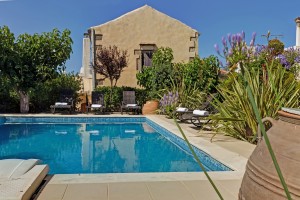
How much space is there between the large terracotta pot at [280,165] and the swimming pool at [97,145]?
258cm

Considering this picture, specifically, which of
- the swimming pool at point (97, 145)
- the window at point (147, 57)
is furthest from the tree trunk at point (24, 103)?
the window at point (147, 57)

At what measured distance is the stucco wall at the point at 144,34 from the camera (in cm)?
1703

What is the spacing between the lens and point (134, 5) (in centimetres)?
1811

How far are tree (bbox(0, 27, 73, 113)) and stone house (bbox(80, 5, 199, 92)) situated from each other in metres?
4.42

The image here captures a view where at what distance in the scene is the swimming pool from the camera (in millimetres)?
5371

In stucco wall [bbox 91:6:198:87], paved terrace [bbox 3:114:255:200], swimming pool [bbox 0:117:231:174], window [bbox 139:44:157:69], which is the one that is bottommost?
swimming pool [bbox 0:117:231:174]

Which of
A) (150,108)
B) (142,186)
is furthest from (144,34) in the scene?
(142,186)

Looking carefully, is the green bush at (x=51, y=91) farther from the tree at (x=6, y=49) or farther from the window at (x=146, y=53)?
the window at (x=146, y=53)

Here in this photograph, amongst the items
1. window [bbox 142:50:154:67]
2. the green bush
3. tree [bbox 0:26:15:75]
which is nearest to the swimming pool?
the green bush

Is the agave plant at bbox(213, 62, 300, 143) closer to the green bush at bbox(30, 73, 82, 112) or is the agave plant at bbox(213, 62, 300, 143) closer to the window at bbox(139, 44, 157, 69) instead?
the green bush at bbox(30, 73, 82, 112)

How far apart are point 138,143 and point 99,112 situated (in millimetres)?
5524

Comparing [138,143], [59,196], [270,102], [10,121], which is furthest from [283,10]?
[10,121]

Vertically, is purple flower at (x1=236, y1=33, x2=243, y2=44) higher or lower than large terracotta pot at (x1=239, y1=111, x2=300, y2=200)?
higher

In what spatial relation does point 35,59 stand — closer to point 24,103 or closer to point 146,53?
point 24,103
